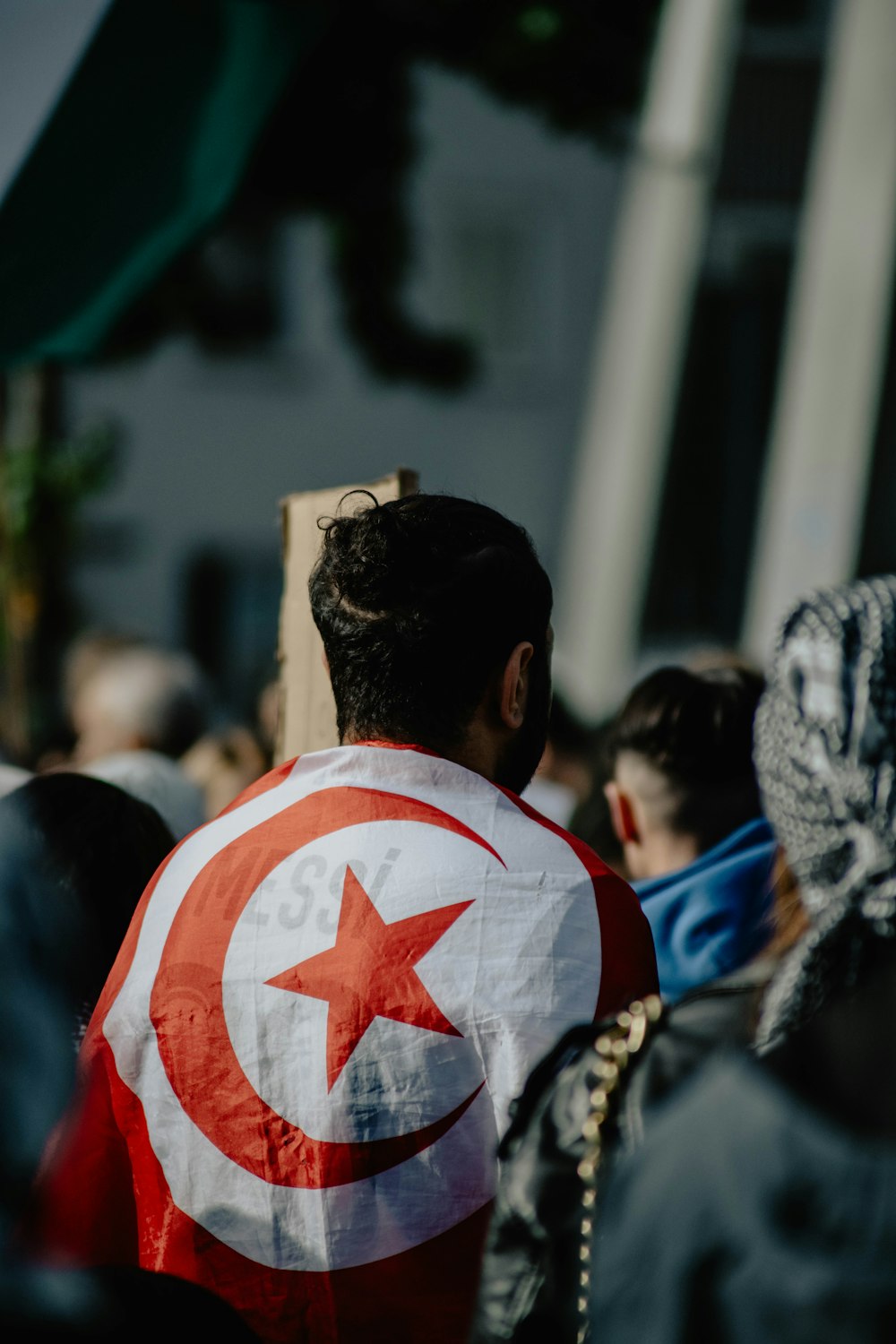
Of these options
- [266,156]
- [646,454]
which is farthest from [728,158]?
[266,156]

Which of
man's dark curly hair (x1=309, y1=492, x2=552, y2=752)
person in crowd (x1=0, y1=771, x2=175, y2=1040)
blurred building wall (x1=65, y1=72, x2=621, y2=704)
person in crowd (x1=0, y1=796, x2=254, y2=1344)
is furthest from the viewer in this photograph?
blurred building wall (x1=65, y1=72, x2=621, y2=704)

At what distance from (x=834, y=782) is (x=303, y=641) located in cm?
120

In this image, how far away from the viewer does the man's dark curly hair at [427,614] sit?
63.6 inches

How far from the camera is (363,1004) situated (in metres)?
1.47

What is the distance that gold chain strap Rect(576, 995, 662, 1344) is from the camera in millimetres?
1127

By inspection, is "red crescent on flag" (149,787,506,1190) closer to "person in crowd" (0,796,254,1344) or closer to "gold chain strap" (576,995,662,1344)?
"person in crowd" (0,796,254,1344)

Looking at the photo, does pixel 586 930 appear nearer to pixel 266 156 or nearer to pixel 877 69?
pixel 266 156

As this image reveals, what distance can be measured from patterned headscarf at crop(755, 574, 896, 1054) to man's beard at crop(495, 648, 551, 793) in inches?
21.4

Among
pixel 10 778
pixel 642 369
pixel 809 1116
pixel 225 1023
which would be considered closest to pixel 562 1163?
pixel 809 1116

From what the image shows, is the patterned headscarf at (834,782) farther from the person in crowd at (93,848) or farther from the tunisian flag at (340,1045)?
the person in crowd at (93,848)

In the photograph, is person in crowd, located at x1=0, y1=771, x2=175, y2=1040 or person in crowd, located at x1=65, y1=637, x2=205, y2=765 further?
person in crowd, located at x1=65, y1=637, x2=205, y2=765

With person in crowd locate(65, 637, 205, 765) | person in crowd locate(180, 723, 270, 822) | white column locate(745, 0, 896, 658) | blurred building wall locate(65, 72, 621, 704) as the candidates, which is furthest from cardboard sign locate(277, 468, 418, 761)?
blurred building wall locate(65, 72, 621, 704)

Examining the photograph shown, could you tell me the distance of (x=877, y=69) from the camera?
692cm

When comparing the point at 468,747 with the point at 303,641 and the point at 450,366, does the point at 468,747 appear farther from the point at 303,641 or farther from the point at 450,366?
the point at 450,366
